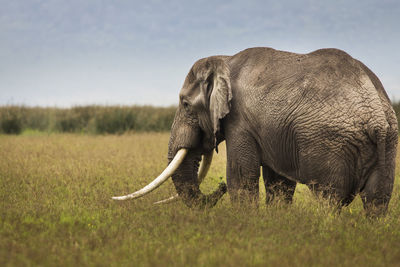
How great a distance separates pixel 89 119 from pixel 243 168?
53.6 feet

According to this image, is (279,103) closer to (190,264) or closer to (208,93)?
(208,93)

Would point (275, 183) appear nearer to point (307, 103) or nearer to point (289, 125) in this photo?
point (289, 125)

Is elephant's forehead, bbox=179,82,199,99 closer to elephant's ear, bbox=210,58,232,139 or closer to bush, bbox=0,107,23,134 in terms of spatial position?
elephant's ear, bbox=210,58,232,139

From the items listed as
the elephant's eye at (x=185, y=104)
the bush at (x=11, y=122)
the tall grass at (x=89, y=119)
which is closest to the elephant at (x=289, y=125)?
the elephant's eye at (x=185, y=104)

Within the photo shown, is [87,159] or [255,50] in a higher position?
[255,50]

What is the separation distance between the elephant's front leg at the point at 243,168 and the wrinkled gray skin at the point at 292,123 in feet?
0.04

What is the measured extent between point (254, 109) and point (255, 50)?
960 millimetres

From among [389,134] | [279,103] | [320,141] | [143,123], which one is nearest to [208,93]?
[279,103]

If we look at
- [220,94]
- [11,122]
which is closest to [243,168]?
[220,94]

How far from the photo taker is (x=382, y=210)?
5.28 meters

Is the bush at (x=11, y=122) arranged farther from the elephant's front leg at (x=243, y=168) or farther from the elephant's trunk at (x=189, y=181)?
the elephant's front leg at (x=243, y=168)

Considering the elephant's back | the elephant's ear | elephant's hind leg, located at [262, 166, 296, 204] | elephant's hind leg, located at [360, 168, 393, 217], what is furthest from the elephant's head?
elephant's hind leg, located at [360, 168, 393, 217]

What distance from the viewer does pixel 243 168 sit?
5945mm

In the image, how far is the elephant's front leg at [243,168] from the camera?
5.91 meters
